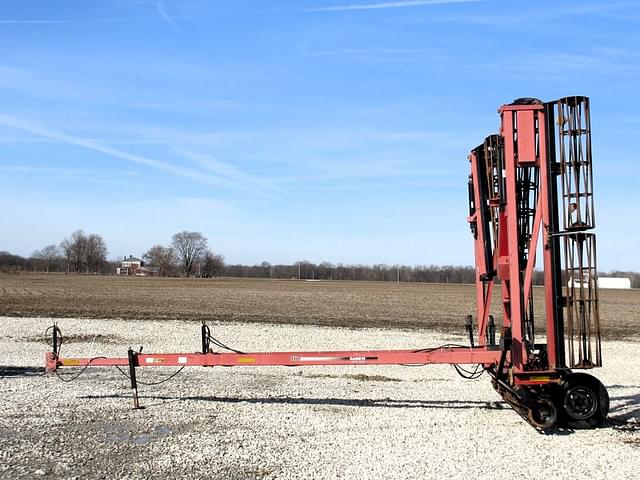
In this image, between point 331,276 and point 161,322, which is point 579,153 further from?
point 331,276

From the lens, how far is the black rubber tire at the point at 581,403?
7941mm

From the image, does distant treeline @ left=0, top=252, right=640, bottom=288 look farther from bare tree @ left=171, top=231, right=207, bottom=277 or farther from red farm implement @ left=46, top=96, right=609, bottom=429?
red farm implement @ left=46, top=96, right=609, bottom=429

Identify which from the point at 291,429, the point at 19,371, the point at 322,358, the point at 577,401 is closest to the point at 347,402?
the point at 322,358

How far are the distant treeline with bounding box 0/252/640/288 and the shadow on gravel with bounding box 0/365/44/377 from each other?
146m

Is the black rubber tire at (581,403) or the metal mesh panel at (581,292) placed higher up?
the metal mesh panel at (581,292)

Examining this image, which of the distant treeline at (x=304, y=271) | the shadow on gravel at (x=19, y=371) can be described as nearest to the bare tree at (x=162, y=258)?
the distant treeline at (x=304, y=271)

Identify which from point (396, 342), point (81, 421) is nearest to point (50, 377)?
point (81, 421)

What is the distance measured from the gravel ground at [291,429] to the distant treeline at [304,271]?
148m

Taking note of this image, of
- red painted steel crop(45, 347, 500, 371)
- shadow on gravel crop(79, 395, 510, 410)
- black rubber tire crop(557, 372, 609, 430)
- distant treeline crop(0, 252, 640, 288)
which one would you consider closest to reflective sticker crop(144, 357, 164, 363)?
red painted steel crop(45, 347, 500, 371)

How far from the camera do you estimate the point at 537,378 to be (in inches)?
309

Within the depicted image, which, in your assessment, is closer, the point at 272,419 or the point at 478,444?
the point at 478,444

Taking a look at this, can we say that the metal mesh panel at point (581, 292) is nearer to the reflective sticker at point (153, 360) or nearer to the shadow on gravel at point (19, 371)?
the reflective sticker at point (153, 360)

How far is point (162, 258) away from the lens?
17062cm

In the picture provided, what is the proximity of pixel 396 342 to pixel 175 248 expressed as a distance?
153455mm
